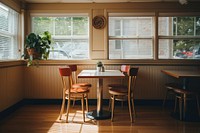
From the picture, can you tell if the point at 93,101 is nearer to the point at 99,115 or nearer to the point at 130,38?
the point at 99,115

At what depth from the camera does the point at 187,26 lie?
496 cm

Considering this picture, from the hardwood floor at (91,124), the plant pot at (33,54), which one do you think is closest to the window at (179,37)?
the hardwood floor at (91,124)

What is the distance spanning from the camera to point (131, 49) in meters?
5.03

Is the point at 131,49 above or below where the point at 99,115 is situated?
above

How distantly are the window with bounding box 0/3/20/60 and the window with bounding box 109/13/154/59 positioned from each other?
6.82 feet

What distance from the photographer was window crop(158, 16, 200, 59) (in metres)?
4.95

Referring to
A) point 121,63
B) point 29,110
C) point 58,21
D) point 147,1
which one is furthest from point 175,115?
point 58,21

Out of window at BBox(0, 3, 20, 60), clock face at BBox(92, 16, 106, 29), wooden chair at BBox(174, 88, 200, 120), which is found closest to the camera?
wooden chair at BBox(174, 88, 200, 120)

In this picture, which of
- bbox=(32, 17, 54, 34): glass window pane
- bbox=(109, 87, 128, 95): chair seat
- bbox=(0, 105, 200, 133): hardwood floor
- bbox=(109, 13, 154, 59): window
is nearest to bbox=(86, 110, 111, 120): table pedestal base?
bbox=(0, 105, 200, 133): hardwood floor

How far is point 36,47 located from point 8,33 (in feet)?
1.97

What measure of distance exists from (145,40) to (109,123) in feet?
7.32

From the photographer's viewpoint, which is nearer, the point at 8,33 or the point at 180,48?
the point at 8,33

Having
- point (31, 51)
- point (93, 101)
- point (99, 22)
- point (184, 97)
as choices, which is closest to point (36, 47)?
point (31, 51)

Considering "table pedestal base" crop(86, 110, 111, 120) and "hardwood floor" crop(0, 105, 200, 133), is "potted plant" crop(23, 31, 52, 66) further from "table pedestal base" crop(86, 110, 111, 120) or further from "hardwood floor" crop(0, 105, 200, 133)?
"table pedestal base" crop(86, 110, 111, 120)
